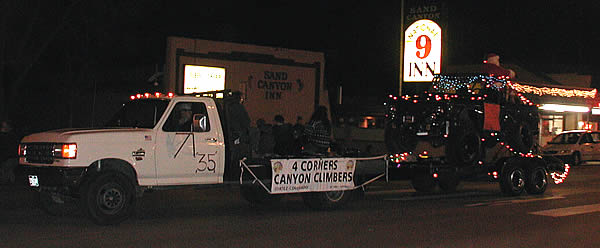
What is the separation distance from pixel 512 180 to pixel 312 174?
5613 mm

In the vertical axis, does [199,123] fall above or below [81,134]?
above

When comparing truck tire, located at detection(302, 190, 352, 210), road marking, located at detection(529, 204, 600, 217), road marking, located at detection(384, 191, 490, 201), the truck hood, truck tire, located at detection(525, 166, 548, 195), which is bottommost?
road marking, located at detection(384, 191, 490, 201)

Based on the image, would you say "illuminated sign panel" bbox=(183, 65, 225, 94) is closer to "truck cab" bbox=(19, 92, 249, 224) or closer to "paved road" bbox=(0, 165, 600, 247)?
"paved road" bbox=(0, 165, 600, 247)

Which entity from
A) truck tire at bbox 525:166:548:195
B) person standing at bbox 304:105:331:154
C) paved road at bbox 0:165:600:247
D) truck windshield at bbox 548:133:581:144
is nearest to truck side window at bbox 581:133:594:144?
truck windshield at bbox 548:133:581:144

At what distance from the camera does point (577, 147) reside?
30141 mm

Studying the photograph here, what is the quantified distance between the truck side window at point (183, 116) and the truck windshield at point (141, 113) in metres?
0.17

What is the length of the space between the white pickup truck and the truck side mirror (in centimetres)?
2

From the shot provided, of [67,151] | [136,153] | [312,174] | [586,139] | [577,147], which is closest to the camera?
[67,151]

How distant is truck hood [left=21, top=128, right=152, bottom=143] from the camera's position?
10273mm

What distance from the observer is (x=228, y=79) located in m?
25.8

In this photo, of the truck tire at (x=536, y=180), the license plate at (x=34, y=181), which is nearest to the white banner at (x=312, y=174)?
the license plate at (x=34, y=181)

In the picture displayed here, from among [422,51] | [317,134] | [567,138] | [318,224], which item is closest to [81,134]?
[318,224]

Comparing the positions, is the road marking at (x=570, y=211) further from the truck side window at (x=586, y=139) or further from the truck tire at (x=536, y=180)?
the truck side window at (x=586, y=139)

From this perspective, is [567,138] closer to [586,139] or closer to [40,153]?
[586,139]
